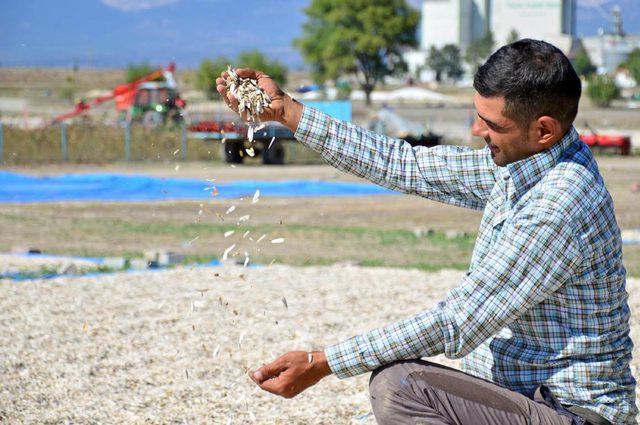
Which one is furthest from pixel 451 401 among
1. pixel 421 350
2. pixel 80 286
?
pixel 80 286

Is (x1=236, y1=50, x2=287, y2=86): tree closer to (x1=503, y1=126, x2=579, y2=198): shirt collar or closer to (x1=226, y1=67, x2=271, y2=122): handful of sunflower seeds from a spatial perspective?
(x1=226, y1=67, x2=271, y2=122): handful of sunflower seeds

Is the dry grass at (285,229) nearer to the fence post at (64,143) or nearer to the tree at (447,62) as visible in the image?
the fence post at (64,143)

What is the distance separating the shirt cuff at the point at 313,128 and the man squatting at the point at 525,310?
537 mm

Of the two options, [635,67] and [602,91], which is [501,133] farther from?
[635,67]

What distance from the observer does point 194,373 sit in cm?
559

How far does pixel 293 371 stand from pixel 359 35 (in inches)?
2646

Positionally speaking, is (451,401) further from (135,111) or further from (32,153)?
(135,111)

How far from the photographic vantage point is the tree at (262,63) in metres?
55.0

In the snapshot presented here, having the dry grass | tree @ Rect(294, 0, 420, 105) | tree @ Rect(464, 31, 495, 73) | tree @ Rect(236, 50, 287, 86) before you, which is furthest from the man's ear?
tree @ Rect(464, 31, 495, 73)

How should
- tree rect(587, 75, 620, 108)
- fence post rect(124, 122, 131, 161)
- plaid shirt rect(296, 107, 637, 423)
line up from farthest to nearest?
tree rect(587, 75, 620, 108) → fence post rect(124, 122, 131, 161) → plaid shirt rect(296, 107, 637, 423)

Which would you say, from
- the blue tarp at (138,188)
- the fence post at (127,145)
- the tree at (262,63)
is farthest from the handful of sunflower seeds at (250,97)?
the tree at (262,63)

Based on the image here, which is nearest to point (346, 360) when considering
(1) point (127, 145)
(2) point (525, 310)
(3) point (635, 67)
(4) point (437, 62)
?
(2) point (525, 310)

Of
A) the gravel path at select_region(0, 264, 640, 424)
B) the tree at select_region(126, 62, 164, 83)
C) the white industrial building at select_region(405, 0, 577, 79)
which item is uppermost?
the white industrial building at select_region(405, 0, 577, 79)

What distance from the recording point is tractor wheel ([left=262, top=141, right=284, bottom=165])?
84.0ft
